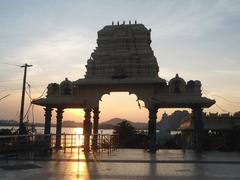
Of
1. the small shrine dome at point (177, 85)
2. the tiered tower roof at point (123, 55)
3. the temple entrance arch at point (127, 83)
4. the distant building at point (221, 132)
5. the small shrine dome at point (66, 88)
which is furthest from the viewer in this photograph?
the distant building at point (221, 132)

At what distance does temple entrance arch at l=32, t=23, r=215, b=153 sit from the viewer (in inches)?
969

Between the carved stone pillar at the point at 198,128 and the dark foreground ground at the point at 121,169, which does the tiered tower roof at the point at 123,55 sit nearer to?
the carved stone pillar at the point at 198,128

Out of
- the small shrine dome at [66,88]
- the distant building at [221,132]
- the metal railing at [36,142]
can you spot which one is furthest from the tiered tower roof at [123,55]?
the distant building at [221,132]

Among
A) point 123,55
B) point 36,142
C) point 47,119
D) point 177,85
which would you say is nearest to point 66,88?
point 47,119

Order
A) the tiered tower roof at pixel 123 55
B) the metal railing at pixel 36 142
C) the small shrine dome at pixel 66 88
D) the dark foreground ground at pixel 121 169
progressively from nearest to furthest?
the dark foreground ground at pixel 121 169, the metal railing at pixel 36 142, the tiered tower roof at pixel 123 55, the small shrine dome at pixel 66 88

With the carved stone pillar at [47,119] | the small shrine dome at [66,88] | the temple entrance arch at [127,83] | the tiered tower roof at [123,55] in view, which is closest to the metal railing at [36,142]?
the carved stone pillar at [47,119]

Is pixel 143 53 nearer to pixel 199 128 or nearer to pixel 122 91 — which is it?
pixel 122 91

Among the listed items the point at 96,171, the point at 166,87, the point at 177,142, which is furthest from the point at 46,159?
the point at 177,142

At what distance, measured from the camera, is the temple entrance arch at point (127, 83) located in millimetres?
24625

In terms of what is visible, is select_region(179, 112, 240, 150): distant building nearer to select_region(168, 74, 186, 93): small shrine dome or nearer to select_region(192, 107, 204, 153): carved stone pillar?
select_region(192, 107, 204, 153): carved stone pillar

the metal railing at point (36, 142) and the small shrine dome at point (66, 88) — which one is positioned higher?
the small shrine dome at point (66, 88)

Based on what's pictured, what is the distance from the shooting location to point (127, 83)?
24.7m

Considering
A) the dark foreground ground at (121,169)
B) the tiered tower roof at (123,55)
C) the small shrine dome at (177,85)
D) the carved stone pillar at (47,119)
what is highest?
the tiered tower roof at (123,55)

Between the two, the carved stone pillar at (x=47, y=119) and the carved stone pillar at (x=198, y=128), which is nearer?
the carved stone pillar at (x=198, y=128)
